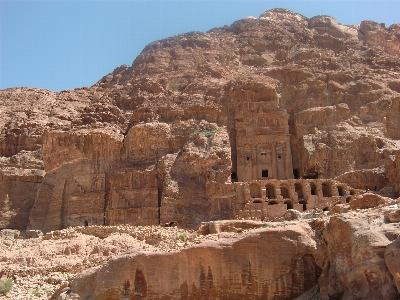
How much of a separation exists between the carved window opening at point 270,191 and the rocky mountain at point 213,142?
8 cm

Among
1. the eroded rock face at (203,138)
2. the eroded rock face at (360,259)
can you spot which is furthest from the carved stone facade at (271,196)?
the eroded rock face at (360,259)

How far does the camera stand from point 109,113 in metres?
46.2

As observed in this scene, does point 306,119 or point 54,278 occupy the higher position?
point 306,119

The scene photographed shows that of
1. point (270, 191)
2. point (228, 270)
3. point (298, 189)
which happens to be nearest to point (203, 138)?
point (270, 191)

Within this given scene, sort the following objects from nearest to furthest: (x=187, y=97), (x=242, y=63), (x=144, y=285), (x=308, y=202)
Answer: (x=144, y=285) → (x=308, y=202) → (x=187, y=97) → (x=242, y=63)

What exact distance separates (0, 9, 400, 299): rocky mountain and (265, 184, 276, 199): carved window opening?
8 centimetres

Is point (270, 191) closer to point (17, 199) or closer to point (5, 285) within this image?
point (5, 285)

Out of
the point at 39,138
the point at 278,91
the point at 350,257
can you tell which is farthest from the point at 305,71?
the point at 350,257

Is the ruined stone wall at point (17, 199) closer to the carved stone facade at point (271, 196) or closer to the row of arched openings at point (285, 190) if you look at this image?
the carved stone facade at point (271, 196)

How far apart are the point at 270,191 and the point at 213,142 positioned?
6.07 metres

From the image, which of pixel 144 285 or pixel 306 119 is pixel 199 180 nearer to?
pixel 306 119

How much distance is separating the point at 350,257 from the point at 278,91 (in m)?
34.4

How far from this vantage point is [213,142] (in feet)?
134

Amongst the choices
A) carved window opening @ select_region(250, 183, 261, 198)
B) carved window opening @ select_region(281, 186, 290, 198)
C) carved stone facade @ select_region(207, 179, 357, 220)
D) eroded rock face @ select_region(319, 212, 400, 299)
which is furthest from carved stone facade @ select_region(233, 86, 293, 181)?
eroded rock face @ select_region(319, 212, 400, 299)
